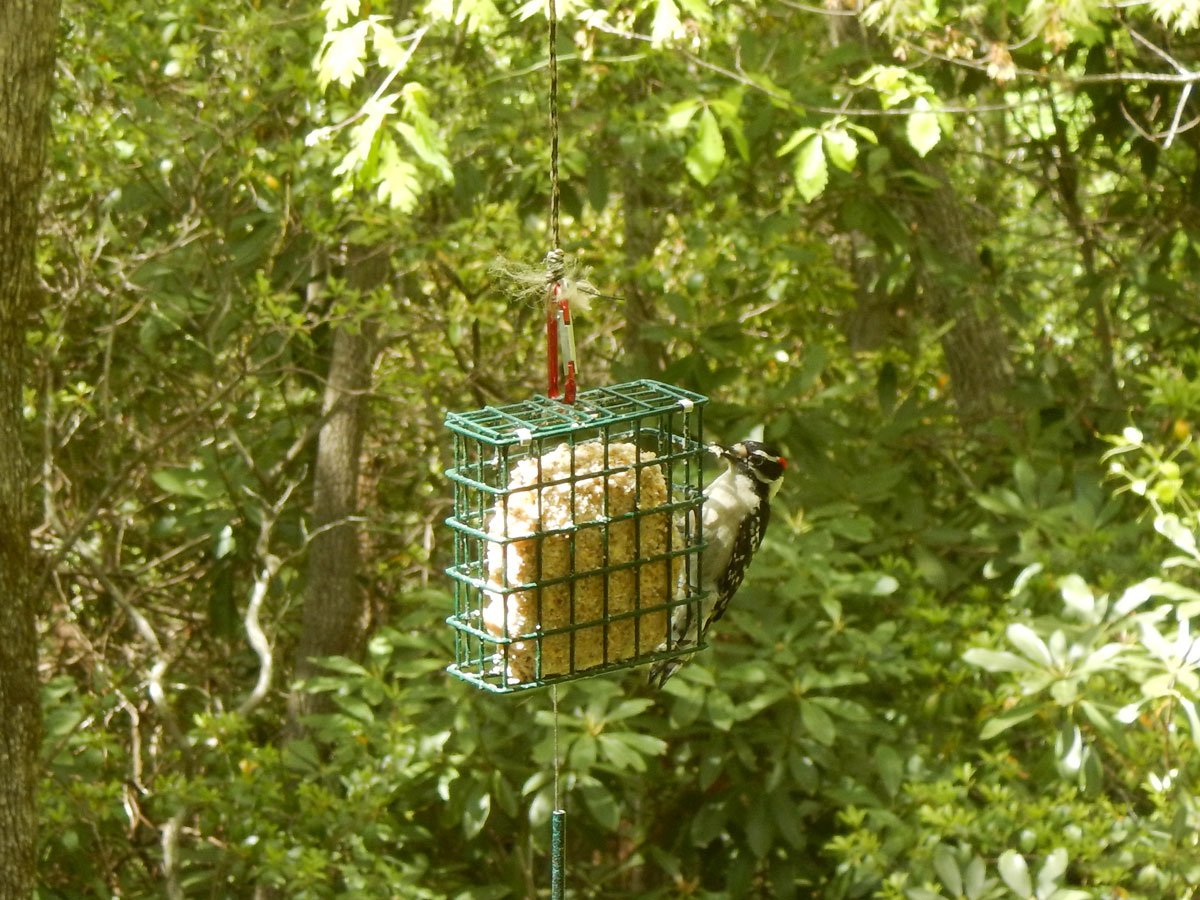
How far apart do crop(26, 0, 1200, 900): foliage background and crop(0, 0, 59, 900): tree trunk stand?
0.68 meters

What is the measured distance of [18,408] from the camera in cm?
393

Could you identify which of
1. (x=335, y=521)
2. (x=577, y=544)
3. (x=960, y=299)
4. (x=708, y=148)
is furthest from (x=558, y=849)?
(x=960, y=299)

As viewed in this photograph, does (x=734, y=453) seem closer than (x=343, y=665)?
Yes

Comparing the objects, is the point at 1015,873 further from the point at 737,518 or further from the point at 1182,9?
the point at 1182,9

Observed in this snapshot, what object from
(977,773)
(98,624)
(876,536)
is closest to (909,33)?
(876,536)

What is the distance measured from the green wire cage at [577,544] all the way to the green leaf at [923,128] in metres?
1.56

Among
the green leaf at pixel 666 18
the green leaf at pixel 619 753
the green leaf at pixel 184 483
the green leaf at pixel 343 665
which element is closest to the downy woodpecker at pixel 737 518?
the green leaf at pixel 619 753

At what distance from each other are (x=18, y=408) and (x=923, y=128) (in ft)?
7.90

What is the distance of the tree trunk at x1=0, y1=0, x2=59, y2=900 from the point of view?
3787mm

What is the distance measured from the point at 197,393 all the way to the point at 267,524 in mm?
987

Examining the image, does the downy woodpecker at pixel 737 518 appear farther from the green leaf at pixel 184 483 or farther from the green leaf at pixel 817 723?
the green leaf at pixel 184 483

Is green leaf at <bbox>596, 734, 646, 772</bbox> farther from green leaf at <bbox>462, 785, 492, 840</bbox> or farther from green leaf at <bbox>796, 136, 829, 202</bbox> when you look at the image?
green leaf at <bbox>796, 136, 829, 202</bbox>

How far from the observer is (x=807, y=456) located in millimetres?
5434

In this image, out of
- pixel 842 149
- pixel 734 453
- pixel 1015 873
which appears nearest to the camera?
pixel 734 453
